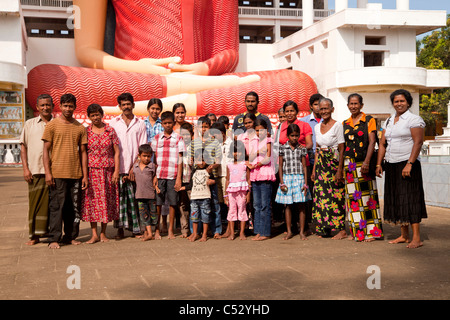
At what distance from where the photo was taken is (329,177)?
17.4ft

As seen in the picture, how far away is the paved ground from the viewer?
323 centimetres

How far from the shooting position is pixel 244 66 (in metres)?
22.9

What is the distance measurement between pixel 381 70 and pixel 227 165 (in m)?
14.1

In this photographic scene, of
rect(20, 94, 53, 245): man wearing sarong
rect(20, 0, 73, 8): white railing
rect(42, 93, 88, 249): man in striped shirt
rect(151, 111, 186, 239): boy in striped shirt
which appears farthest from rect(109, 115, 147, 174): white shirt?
rect(20, 0, 73, 8): white railing

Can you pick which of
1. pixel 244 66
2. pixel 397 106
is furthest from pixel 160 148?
pixel 244 66

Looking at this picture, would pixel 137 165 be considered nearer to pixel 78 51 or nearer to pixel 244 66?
pixel 78 51

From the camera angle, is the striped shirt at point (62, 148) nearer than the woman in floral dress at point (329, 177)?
Yes

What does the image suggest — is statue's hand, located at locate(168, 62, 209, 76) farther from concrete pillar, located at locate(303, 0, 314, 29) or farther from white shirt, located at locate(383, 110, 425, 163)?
white shirt, located at locate(383, 110, 425, 163)

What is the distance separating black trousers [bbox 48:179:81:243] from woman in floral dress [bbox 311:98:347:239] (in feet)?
7.87

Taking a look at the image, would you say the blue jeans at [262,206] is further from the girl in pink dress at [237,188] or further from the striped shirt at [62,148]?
the striped shirt at [62,148]

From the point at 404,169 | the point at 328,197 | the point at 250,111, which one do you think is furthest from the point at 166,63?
A: the point at 404,169

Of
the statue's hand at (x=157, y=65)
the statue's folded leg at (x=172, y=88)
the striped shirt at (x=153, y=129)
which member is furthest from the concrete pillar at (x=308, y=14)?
the striped shirt at (x=153, y=129)

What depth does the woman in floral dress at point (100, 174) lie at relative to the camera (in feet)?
17.1

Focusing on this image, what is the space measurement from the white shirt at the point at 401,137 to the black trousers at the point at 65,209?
305 centimetres
